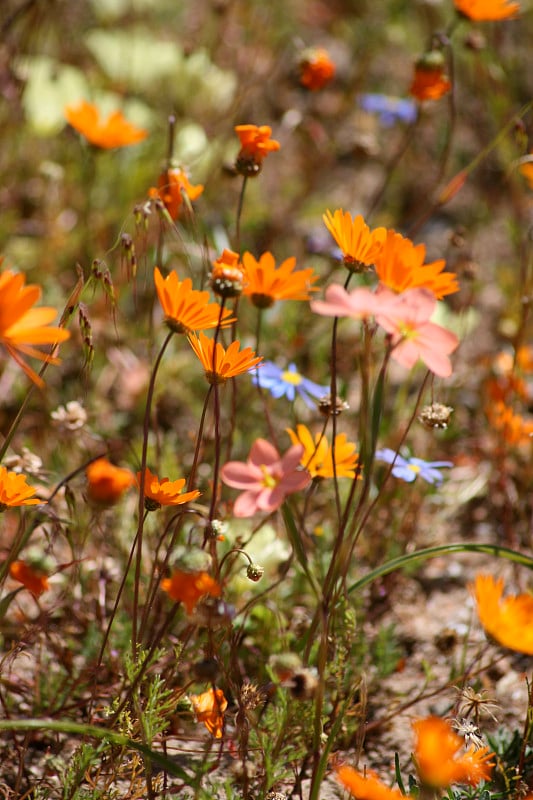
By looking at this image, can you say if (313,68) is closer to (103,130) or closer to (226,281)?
(103,130)

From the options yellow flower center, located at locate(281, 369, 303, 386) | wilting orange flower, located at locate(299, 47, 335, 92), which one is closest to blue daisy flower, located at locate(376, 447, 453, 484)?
yellow flower center, located at locate(281, 369, 303, 386)

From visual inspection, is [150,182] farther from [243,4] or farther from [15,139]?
[243,4]

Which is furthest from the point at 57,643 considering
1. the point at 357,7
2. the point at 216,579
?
the point at 357,7

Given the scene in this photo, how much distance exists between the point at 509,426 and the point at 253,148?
90 cm

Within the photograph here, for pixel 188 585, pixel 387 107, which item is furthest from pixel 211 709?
pixel 387 107

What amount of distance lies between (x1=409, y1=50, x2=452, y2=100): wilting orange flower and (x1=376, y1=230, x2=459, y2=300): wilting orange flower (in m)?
0.76

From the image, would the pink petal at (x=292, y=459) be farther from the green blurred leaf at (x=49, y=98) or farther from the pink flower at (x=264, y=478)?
the green blurred leaf at (x=49, y=98)

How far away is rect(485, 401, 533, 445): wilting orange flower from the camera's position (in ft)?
5.75

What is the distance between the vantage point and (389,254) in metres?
1.01

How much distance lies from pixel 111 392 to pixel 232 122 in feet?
3.45

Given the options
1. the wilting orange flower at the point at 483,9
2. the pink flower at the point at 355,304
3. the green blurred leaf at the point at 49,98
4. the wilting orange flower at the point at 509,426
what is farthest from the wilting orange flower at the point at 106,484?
the green blurred leaf at the point at 49,98

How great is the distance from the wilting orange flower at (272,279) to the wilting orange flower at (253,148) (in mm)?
167

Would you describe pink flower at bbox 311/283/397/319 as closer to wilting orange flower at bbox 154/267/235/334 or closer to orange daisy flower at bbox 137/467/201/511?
wilting orange flower at bbox 154/267/235/334

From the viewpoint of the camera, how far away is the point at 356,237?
3.52ft
